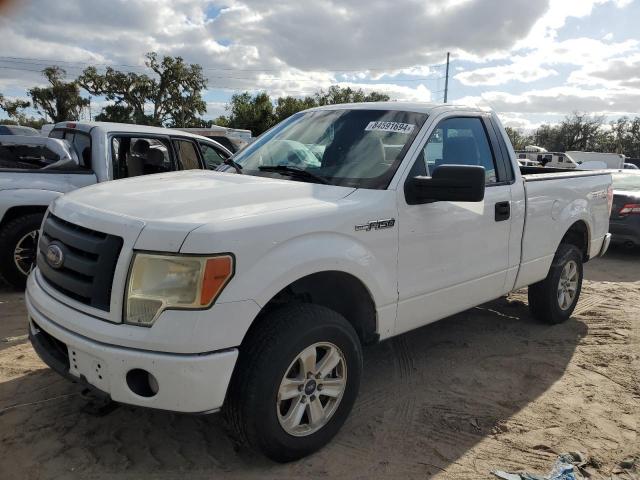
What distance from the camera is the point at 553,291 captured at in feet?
16.3

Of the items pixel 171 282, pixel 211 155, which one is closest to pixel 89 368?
pixel 171 282

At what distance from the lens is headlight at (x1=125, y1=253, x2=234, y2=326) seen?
2.31 metres

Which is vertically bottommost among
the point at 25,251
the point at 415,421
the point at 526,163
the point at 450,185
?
the point at 415,421

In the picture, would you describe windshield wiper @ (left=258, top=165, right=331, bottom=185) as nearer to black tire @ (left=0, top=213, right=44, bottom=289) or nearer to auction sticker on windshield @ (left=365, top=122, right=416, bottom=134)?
auction sticker on windshield @ (left=365, top=122, right=416, bottom=134)

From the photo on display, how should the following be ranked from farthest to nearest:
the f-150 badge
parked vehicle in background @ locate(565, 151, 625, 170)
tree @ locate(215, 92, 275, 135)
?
tree @ locate(215, 92, 275, 135) < parked vehicle in background @ locate(565, 151, 625, 170) < the f-150 badge

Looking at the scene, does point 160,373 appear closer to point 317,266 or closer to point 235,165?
point 317,266

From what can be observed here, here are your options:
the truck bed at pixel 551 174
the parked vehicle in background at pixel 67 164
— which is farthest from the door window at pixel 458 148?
the parked vehicle in background at pixel 67 164

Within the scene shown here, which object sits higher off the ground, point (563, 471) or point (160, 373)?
point (160, 373)

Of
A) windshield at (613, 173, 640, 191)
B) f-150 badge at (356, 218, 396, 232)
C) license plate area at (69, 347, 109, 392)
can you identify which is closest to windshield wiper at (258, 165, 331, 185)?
f-150 badge at (356, 218, 396, 232)

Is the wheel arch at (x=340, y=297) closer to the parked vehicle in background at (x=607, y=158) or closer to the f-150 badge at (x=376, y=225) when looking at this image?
the f-150 badge at (x=376, y=225)

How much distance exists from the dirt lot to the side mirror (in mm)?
1392

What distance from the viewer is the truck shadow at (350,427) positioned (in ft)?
9.00

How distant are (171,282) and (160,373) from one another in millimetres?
393

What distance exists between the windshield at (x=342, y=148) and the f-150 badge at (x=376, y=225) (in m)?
0.22
